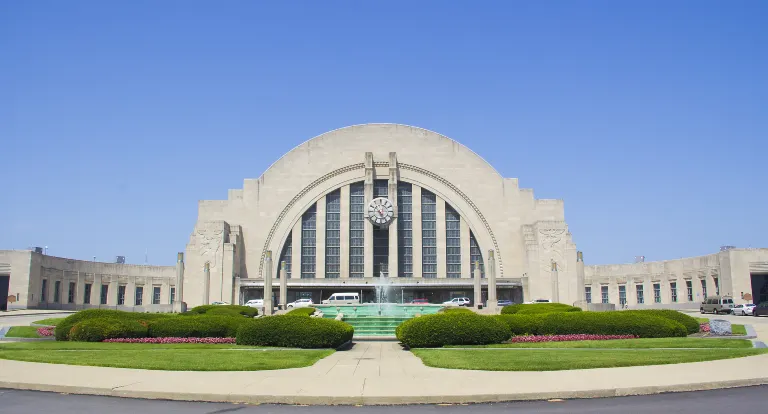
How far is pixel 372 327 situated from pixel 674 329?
40.0 feet

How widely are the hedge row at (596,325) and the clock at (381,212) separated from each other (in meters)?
37.5

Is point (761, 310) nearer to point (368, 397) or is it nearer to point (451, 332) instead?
point (451, 332)

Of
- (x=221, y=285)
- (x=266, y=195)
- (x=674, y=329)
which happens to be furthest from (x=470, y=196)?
(x=674, y=329)

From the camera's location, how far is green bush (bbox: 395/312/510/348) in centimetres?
2016

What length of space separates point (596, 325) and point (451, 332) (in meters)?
6.19

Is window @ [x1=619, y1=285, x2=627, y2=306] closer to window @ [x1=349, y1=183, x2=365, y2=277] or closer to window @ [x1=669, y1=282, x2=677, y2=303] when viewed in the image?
window @ [x1=669, y1=282, x2=677, y2=303]

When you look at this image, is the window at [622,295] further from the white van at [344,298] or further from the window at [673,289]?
the white van at [344,298]

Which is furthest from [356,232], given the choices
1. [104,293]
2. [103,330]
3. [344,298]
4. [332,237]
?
[103,330]

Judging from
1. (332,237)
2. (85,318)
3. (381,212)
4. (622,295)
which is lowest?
(85,318)

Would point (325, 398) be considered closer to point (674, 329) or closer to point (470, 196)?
point (674, 329)

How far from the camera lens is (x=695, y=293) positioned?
57938 mm

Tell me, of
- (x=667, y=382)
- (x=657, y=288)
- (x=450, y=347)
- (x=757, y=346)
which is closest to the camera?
(x=667, y=382)

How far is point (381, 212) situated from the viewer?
60.7 meters

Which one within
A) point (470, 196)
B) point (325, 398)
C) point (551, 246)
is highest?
point (470, 196)
